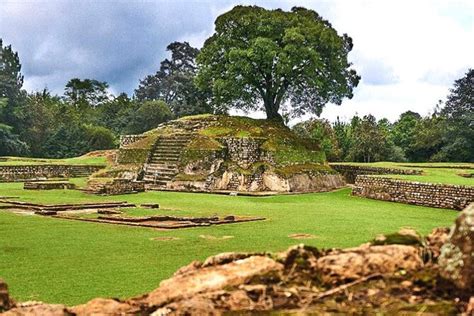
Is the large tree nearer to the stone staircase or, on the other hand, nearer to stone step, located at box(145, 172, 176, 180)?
the stone staircase

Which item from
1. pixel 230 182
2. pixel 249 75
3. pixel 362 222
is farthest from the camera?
pixel 249 75

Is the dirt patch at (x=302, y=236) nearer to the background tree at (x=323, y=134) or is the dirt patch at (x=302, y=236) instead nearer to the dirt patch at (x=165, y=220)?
the dirt patch at (x=165, y=220)

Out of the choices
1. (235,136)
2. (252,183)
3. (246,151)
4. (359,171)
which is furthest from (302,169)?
(359,171)

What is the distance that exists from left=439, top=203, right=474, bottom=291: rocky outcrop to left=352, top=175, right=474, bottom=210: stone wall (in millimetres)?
14086

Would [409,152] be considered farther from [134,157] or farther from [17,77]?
[17,77]

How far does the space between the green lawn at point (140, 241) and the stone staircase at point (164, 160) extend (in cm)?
826

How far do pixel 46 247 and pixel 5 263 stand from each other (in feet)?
4.71

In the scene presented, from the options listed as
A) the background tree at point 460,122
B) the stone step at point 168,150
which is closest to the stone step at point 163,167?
the stone step at point 168,150

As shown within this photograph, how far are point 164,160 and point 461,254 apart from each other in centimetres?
2546

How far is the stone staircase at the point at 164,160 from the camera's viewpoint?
1060 inches

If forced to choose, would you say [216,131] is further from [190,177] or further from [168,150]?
[190,177]

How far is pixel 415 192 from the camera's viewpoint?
19.3 m

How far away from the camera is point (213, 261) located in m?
3.85

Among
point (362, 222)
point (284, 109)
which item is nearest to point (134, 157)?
point (284, 109)
